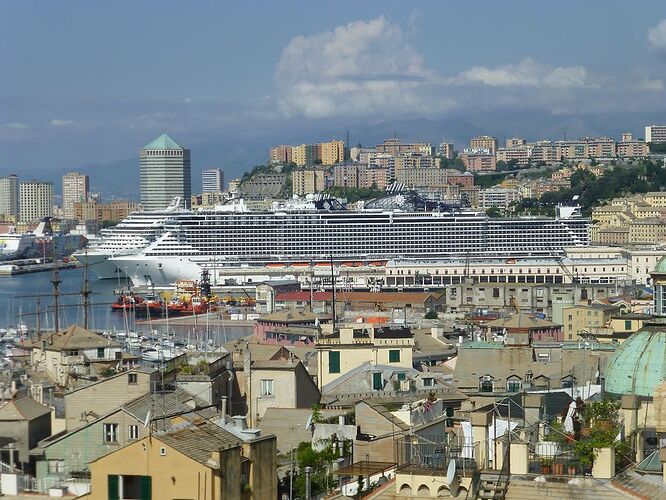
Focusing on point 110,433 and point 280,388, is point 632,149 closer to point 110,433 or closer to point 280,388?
point 280,388

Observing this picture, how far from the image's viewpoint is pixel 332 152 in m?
186

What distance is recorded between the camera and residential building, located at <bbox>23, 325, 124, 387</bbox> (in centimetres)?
1794

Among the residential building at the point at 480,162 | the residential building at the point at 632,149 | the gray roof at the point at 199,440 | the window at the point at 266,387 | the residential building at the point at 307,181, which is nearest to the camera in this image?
the gray roof at the point at 199,440

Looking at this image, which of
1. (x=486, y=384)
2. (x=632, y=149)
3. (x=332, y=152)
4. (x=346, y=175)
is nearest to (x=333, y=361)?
(x=486, y=384)

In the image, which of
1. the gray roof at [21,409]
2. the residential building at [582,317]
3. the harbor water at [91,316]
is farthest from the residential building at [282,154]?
the gray roof at [21,409]

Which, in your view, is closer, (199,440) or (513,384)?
(199,440)

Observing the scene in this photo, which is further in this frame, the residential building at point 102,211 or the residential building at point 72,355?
the residential building at point 102,211

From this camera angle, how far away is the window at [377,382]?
751 inches

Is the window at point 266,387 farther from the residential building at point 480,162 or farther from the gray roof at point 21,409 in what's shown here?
the residential building at point 480,162

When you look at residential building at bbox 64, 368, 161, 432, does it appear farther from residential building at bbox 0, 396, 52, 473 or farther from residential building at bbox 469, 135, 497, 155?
residential building at bbox 469, 135, 497, 155

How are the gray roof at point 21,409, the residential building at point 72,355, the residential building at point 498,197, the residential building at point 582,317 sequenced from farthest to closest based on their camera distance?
the residential building at point 498,197, the residential building at point 582,317, the residential building at point 72,355, the gray roof at point 21,409

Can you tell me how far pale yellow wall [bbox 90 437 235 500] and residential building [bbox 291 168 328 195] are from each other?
150 m

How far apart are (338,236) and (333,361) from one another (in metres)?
72.5

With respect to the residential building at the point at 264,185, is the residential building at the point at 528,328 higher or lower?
lower
